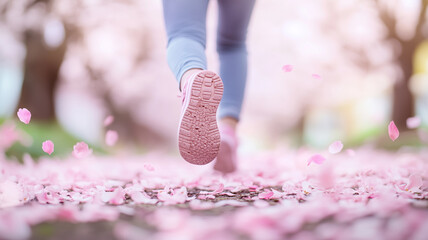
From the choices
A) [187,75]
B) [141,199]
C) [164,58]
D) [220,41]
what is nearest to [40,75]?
[164,58]

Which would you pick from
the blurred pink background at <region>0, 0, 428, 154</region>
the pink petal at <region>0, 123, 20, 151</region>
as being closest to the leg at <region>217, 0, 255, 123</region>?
the pink petal at <region>0, 123, 20, 151</region>

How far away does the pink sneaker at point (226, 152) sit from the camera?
1657mm

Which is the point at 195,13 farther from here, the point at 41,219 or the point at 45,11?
the point at 45,11

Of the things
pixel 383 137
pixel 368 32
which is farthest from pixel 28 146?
pixel 368 32

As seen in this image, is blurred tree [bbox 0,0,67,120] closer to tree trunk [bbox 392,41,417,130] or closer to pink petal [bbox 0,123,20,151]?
pink petal [bbox 0,123,20,151]

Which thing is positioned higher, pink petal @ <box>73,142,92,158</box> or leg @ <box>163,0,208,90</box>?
leg @ <box>163,0,208,90</box>

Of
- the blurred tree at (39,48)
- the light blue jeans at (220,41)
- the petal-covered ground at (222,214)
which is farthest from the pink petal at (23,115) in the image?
the blurred tree at (39,48)

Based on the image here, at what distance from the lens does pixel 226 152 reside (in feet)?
5.47

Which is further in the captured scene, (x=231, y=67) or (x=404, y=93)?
(x=404, y=93)

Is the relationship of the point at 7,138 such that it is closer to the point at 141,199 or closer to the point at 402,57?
the point at 141,199

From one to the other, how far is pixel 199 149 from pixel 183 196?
213 mm

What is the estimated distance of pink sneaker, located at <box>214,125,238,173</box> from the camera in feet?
5.44

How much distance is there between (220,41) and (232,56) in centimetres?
10

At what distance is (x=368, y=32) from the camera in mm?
7363
